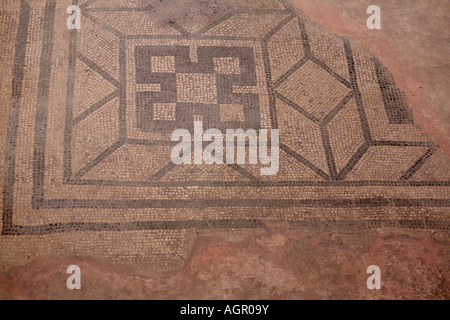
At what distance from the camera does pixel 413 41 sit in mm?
5316

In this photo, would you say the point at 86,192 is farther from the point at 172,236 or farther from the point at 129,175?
the point at 172,236

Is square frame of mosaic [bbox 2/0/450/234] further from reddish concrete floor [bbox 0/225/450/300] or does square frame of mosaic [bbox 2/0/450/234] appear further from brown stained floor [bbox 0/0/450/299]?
reddish concrete floor [bbox 0/225/450/300]

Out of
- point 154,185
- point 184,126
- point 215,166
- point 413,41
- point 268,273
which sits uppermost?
point 413,41

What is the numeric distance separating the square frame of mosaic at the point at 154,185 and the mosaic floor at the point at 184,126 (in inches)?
0.5

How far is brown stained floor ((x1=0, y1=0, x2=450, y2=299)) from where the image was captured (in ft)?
12.9

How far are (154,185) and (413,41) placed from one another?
3894 mm

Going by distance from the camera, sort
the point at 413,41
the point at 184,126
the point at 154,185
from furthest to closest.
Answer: the point at 413,41, the point at 184,126, the point at 154,185

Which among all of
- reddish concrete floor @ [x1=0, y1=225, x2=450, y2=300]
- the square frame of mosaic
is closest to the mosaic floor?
the square frame of mosaic

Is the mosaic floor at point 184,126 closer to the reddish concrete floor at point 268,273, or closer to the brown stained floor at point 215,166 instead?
the brown stained floor at point 215,166

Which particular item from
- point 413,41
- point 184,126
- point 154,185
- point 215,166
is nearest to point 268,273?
point 215,166

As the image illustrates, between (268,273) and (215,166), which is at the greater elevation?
(215,166)

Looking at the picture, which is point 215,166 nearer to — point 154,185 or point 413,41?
point 154,185

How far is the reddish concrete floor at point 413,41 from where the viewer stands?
496 cm

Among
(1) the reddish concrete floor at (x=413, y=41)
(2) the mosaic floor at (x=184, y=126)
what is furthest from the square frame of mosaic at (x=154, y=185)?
(1) the reddish concrete floor at (x=413, y=41)
